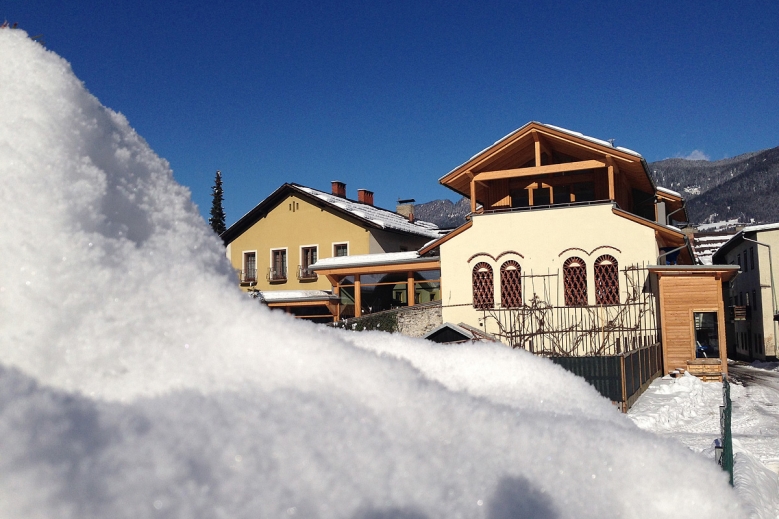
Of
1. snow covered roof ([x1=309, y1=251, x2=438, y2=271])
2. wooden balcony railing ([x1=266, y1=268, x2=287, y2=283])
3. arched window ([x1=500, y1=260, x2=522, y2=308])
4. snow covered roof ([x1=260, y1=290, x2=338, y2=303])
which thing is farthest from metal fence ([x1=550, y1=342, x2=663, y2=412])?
wooden balcony railing ([x1=266, y1=268, x2=287, y2=283])

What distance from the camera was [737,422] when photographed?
1090 centimetres

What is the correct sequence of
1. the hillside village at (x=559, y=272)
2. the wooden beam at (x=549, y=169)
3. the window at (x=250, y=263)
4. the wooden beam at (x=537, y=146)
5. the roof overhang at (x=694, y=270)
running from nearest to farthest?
the roof overhang at (x=694, y=270)
the hillside village at (x=559, y=272)
the wooden beam at (x=549, y=169)
the wooden beam at (x=537, y=146)
the window at (x=250, y=263)

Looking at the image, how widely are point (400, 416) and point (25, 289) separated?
445mm

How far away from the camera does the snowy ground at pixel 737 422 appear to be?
4672 mm

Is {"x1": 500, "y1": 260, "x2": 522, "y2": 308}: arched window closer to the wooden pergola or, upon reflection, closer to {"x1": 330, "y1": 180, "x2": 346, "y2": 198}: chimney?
the wooden pergola

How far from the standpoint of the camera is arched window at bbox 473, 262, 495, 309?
19375 millimetres

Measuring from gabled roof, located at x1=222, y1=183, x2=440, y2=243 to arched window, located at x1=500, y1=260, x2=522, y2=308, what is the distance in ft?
31.1

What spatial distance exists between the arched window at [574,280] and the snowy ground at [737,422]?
3.75 meters

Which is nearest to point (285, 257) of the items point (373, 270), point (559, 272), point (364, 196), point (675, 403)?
point (364, 196)

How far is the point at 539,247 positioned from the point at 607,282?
89.2 inches

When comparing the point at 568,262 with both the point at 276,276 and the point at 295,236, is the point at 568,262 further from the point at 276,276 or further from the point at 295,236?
the point at 276,276

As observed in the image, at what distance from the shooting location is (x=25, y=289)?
646mm

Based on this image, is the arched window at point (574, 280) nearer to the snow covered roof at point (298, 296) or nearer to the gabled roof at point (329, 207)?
the snow covered roof at point (298, 296)

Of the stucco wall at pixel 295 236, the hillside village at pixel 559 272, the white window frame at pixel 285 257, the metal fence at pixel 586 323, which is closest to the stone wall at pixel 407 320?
the hillside village at pixel 559 272
